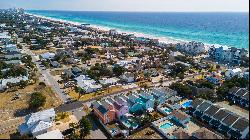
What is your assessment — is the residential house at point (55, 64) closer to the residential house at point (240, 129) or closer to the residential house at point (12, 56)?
the residential house at point (12, 56)

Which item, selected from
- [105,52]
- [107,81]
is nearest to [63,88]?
[107,81]

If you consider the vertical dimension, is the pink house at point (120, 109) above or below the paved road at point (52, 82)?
above

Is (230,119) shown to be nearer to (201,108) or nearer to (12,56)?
(201,108)

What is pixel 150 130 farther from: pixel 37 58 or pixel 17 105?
pixel 37 58

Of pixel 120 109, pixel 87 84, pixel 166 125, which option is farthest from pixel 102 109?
pixel 87 84

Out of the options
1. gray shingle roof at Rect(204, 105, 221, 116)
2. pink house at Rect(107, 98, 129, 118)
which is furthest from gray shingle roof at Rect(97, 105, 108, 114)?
gray shingle roof at Rect(204, 105, 221, 116)

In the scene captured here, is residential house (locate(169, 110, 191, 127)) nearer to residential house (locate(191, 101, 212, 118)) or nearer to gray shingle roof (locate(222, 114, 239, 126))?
residential house (locate(191, 101, 212, 118))

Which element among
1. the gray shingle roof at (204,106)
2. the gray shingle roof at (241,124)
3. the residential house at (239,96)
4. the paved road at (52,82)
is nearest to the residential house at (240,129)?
the gray shingle roof at (241,124)
